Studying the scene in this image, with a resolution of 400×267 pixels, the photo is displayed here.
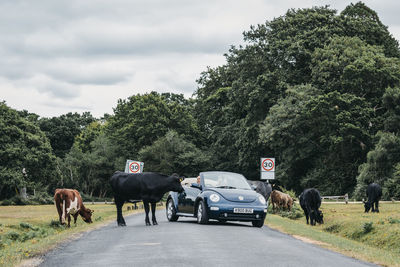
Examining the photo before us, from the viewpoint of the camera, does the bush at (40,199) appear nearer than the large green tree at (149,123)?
Yes

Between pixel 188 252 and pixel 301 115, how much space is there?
42.8 metres

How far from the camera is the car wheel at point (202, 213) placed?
18917 mm

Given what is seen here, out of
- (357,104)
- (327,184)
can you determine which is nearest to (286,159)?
(327,184)

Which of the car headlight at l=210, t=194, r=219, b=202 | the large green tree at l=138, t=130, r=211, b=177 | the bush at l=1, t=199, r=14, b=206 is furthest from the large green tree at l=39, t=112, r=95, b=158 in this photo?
the car headlight at l=210, t=194, r=219, b=202

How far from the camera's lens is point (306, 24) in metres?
59.9

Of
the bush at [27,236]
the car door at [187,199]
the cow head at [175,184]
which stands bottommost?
the bush at [27,236]

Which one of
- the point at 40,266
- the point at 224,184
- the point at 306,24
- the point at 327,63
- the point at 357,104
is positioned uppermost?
the point at 306,24

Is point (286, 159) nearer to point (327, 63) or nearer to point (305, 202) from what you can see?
point (327, 63)

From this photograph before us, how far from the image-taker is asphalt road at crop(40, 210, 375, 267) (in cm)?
1045

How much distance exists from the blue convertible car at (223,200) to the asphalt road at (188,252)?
2.47 m

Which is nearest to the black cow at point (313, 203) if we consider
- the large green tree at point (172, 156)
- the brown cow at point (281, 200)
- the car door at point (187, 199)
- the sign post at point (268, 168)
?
the sign post at point (268, 168)

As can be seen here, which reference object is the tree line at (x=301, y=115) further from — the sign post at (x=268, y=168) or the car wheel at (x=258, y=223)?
the car wheel at (x=258, y=223)

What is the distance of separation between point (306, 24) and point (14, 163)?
108 ft

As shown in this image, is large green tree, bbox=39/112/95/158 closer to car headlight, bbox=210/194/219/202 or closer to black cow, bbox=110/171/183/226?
black cow, bbox=110/171/183/226
